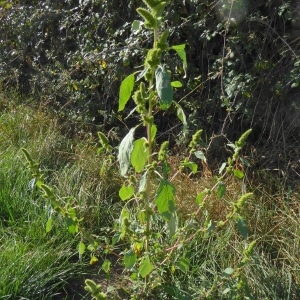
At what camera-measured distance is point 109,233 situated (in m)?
3.85

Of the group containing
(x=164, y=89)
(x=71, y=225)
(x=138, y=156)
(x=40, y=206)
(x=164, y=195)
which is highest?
Result: (x=164, y=89)

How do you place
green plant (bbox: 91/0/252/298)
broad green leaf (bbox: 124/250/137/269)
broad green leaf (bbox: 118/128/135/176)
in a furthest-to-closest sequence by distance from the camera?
broad green leaf (bbox: 124/250/137/269)
broad green leaf (bbox: 118/128/135/176)
green plant (bbox: 91/0/252/298)

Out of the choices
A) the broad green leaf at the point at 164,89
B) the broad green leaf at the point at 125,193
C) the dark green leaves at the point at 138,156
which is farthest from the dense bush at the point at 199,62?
the broad green leaf at the point at 164,89

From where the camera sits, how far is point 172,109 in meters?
4.78

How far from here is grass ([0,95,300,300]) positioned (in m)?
3.17

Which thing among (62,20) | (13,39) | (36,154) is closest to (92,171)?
(36,154)

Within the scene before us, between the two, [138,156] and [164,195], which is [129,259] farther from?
[138,156]

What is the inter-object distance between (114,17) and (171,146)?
1348 millimetres

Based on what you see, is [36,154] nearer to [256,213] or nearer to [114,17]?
[114,17]

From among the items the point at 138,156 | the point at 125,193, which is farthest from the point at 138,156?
the point at 125,193

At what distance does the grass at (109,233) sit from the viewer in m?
3.17

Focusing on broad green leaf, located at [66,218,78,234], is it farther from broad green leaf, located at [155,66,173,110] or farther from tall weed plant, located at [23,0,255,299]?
broad green leaf, located at [155,66,173,110]

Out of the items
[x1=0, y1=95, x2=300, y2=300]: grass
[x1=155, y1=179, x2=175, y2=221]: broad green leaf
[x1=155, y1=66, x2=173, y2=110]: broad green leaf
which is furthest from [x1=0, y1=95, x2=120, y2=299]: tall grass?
[x1=155, y1=66, x2=173, y2=110]: broad green leaf

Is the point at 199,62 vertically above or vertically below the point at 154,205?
below
